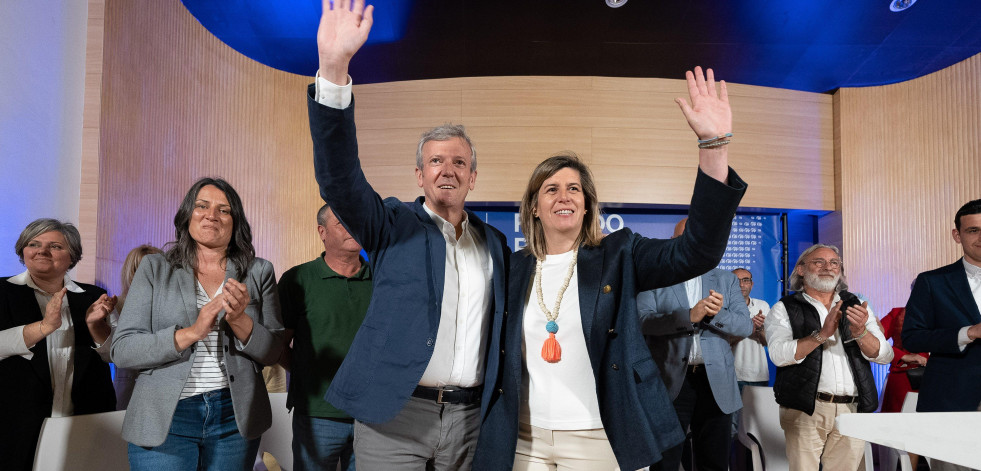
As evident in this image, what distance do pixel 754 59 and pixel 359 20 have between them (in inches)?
223

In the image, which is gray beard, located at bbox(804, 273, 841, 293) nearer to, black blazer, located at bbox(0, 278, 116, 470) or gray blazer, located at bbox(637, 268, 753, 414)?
gray blazer, located at bbox(637, 268, 753, 414)

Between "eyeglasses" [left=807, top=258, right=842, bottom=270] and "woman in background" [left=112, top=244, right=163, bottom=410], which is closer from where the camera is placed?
"woman in background" [left=112, top=244, right=163, bottom=410]

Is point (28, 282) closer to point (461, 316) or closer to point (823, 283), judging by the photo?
point (461, 316)

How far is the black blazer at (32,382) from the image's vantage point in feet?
8.51

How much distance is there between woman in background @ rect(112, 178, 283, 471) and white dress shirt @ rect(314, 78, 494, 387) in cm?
61

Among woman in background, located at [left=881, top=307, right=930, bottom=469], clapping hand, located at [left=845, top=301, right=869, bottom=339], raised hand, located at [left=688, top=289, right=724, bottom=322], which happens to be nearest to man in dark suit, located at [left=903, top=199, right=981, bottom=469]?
clapping hand, located at [left=845, top=301, right=869, bottom=339]

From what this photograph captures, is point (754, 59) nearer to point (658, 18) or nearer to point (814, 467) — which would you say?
point (658, 18)

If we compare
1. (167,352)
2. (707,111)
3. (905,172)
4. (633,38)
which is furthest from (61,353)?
(905,172)

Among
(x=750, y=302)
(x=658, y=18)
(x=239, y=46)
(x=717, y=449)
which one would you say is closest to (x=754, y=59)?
(x=658, y=18)

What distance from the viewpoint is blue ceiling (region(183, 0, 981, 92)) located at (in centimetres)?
563

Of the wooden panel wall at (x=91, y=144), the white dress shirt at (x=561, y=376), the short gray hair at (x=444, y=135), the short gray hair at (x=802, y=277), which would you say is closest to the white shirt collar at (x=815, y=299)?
the short gray hair at (x=802, y=277)

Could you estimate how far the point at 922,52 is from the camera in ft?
20.5

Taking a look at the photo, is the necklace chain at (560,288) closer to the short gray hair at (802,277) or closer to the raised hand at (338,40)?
the raised hand at (338,40)

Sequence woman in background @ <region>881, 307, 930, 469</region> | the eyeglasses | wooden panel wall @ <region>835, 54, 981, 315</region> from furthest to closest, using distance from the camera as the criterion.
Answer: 1. wooden panel wall @ <region>835, 54, 981, 315</region>
2. woman in background @ <region>881, 307, 930, 469</region>
3. the eyeglasses
